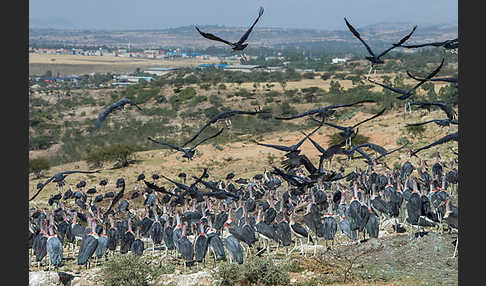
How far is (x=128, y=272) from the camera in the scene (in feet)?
42.0

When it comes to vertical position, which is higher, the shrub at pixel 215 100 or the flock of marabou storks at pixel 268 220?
the shrub at pixel 215 100

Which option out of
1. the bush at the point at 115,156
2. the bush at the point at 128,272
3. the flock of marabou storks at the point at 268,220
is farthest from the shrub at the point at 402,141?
the bush at the point at 128,272

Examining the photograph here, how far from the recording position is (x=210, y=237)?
14016 millimetres

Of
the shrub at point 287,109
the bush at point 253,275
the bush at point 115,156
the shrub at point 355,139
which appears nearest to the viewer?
the bush at point 253,275

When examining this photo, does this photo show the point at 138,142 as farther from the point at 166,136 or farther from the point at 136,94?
the point at 136,94

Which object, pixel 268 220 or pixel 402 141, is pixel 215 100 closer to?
pixel 402 141

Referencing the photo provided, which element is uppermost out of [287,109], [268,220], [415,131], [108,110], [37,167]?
[108,110]

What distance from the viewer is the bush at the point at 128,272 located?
1287cm

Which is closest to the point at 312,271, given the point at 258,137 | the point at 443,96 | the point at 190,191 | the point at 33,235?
the point at 190,191

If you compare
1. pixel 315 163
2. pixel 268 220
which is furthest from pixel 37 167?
pixel 268 220

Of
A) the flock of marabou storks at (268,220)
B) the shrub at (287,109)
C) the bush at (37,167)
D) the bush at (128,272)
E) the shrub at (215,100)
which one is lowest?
the bush at (37,167)

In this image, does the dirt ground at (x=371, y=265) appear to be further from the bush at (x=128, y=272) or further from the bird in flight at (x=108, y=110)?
the bird in flight at (x=108, y=110)

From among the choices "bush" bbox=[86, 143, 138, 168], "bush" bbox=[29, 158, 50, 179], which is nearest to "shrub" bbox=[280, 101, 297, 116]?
"bush" bbox=[86, 143, 138, 168]

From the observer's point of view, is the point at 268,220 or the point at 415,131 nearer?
the point at 268,220
